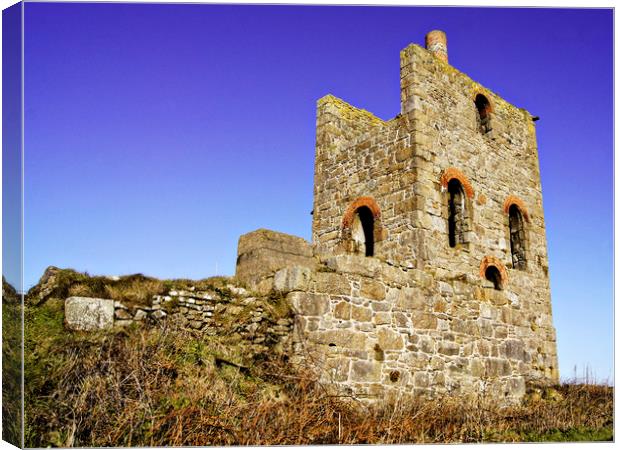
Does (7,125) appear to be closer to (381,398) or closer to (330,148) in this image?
(381,398)

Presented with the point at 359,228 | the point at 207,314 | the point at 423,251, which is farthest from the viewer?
the point at 359,228

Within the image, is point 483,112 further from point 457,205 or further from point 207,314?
point 207,314

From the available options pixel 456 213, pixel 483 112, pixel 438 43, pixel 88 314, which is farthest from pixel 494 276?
pixel 88 314

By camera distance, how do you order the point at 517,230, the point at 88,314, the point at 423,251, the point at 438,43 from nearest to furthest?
the point at 88,314, the point at 423,251, the point at 517,230, the point at 438,43

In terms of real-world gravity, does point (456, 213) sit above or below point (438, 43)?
below

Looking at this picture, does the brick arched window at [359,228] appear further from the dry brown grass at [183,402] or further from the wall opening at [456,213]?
the dry brown grass at [183,402]

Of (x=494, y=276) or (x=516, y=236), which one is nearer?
(x=494, y=276)

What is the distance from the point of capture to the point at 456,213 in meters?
13.3

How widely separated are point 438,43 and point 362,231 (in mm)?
5549

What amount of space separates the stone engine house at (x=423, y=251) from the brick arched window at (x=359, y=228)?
2 centimetres

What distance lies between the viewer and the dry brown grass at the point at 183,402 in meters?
5.73

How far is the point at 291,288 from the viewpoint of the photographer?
26.7 ft

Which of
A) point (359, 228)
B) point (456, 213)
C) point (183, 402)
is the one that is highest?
point (456, 213)

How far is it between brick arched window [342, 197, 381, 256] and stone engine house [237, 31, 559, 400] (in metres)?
0.02
